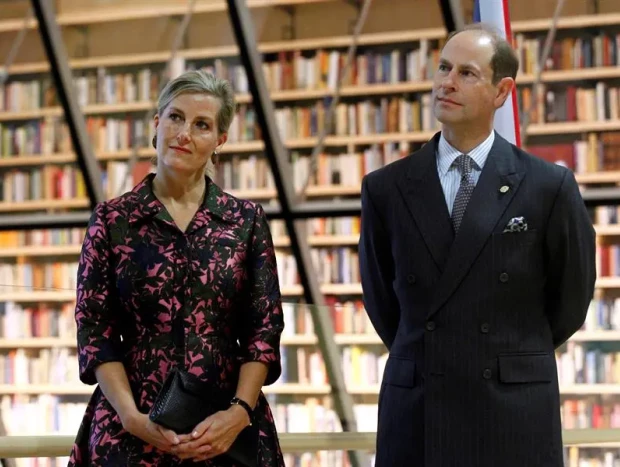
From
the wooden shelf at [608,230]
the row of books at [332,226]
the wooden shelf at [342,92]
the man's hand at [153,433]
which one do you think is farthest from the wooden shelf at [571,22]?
the man's hand at [153,433]

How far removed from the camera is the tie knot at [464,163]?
2654mm

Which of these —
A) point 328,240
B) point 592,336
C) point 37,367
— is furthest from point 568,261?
point 328,240

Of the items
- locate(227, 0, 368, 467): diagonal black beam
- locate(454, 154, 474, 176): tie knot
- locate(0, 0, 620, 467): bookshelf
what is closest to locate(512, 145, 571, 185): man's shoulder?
locate(454, 154, 474, 176): tie knot

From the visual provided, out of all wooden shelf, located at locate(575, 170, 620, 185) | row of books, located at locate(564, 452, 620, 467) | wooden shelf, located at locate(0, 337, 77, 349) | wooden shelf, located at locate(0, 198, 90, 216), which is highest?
wooden shelf, located at locate(0, 198, 90, 216)

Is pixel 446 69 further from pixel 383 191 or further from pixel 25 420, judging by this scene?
pixel 25 420

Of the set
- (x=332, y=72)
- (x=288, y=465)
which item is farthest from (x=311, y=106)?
(x=288, y=465)

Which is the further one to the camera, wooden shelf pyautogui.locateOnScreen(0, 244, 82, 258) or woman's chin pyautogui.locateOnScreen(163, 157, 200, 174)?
wooden shelf pyautogui.locateOnScreen(0, 244, 82, 258)

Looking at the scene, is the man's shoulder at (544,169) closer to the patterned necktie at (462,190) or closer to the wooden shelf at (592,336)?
the patterned necktie at (462,190)

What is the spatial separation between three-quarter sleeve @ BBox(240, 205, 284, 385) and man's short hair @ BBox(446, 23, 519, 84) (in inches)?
24.6

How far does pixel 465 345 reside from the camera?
2545mm

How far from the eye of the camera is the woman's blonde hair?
8.54 feet

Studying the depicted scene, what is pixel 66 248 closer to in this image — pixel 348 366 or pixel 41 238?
pixel 41 238

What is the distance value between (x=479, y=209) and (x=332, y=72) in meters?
6.10

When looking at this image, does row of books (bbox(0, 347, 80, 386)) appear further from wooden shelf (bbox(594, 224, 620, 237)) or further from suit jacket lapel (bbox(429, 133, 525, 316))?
wooden shelf (bbox(594, 224, 620, 237))
